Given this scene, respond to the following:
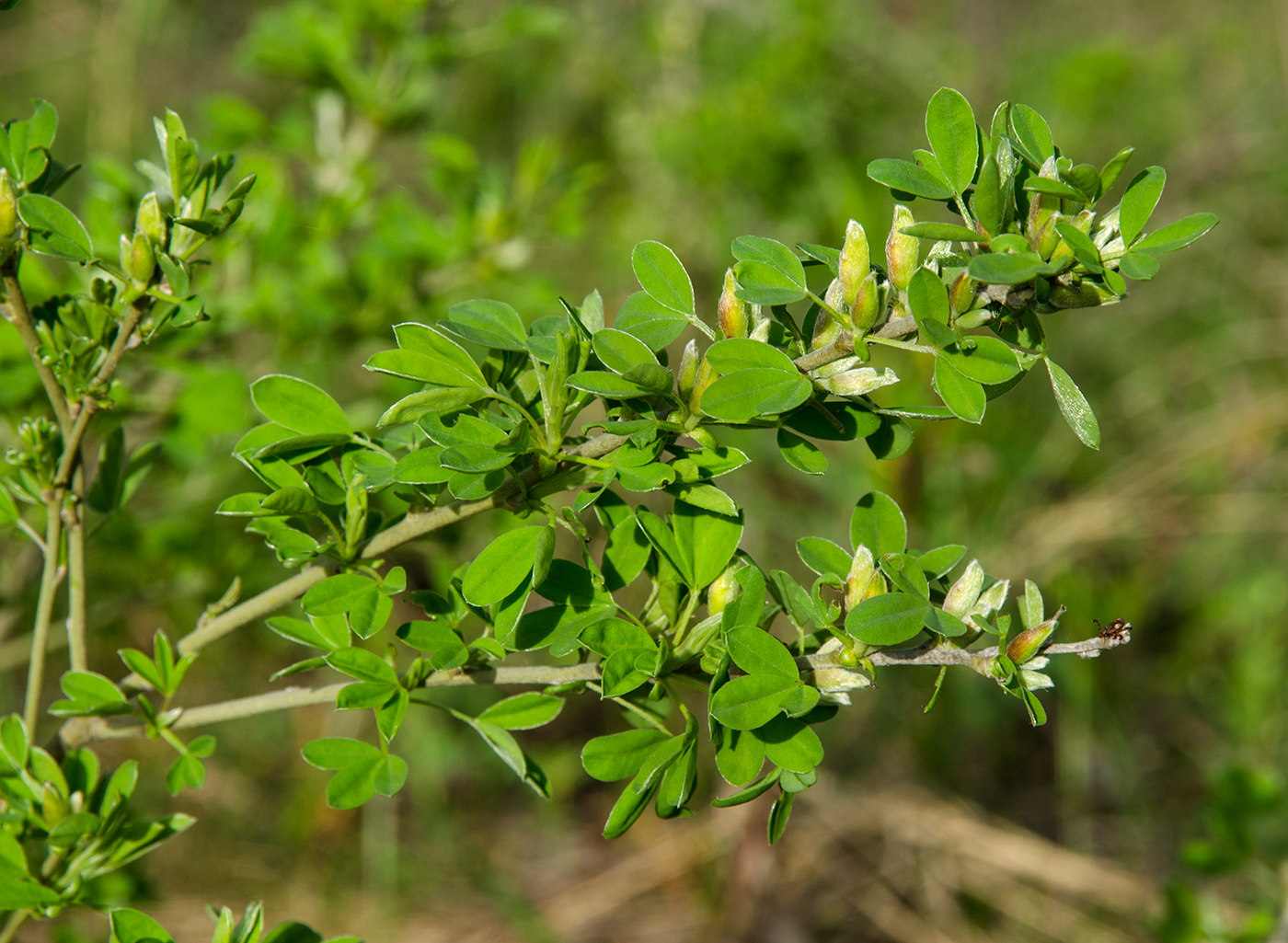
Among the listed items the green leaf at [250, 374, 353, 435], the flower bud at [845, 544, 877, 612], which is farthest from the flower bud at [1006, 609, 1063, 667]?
the green leaf at [250, 374, 353, 435]

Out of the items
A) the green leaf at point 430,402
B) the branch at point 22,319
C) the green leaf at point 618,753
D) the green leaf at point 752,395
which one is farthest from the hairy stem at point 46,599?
the green leaf at point 752,395

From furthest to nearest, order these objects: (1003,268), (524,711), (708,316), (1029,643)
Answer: (708,316) < (524,711) < (1029,643) < (1003,268)

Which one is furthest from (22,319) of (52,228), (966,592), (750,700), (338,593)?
(966,592)

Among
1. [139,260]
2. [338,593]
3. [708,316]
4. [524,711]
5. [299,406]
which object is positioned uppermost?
[139,260]

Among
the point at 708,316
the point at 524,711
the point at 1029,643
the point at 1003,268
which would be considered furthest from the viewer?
the point at 708,316

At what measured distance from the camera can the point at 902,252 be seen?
651 millimetres

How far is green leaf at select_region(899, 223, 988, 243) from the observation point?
593mm

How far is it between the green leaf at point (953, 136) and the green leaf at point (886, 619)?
1.00 feet

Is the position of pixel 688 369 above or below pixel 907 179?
below

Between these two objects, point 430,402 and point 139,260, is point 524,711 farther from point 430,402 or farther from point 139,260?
point 139,260

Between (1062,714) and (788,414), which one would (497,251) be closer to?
(788,414)

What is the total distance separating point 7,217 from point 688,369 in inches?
21.2

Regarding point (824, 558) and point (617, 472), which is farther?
point (824, 558)

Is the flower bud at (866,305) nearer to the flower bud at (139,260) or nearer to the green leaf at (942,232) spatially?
the green leaf at (942,232)
